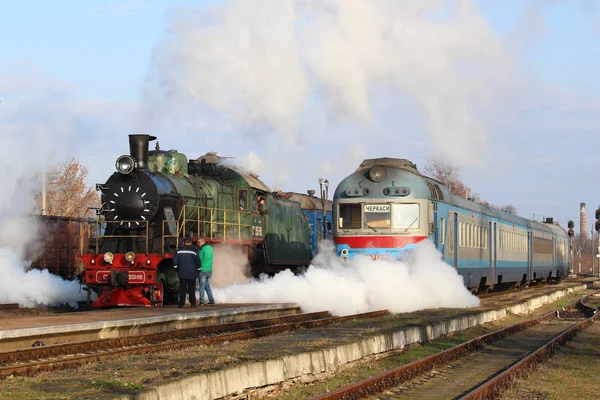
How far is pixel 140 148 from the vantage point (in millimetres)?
21891

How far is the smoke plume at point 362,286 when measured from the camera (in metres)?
21.6

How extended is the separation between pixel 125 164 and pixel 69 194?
27601mm

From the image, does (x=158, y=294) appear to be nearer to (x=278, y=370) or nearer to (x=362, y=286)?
(x=362, y=286)

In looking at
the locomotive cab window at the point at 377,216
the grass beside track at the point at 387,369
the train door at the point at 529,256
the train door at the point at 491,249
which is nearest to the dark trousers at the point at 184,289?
the locomotive cab window at the point at 377,216

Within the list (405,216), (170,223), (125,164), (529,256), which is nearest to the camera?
(125,164)

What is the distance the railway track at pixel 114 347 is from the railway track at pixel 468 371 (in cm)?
387

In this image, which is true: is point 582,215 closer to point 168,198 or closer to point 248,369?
point 168,198

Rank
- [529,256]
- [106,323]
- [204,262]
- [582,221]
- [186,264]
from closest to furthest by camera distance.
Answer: [106,323]
[186,264]
[204,262]
[529,256]
[582,221]

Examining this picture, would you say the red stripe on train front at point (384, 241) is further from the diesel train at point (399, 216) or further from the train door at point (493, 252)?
the train door at point (493, 252)

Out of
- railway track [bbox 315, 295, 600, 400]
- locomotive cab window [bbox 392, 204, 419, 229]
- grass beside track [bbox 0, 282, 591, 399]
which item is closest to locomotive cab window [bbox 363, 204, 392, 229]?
locomotive cab window [bbox 392, 204, 419, 229]

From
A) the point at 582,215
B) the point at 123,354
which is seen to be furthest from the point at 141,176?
the point at 582,215

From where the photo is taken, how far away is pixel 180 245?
21.2 m

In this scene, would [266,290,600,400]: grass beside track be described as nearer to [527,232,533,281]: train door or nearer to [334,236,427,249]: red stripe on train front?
[334,236,427,249]: red stripe on train front

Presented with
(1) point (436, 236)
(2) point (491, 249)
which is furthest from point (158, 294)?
(2) point (491, 249)
